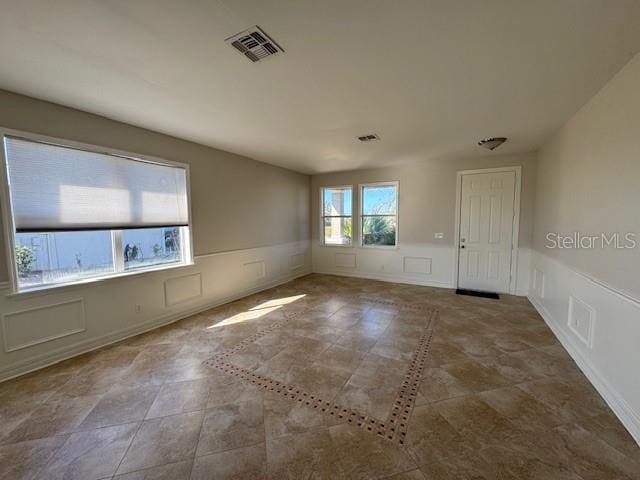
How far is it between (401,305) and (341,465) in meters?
3.06

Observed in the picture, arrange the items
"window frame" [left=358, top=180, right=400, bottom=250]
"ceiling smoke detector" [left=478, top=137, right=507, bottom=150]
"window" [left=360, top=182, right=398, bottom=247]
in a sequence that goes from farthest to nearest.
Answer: "window" [left=360, top=182, right=398, bottom=247] → "window frame" [left=358, top=180, right=400, bottom=250] → "ceiling smoke detector" [left=478, top=137, right=507, bottom=150]

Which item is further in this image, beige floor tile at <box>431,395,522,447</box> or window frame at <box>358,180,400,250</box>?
window frame at <box>358,180,400,250</box>

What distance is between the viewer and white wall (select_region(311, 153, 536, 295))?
4.68m

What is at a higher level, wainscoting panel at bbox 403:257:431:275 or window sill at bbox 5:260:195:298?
window sill at bbox 5:260:195:298

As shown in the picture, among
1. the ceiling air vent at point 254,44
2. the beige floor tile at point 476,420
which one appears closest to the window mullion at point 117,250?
the ceiling air vent at point 254,44

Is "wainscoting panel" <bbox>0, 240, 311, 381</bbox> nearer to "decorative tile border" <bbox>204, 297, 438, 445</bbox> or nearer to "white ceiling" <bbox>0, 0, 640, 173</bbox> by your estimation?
"decorative tile border" <bbox>204, 297, 438, 445</bbox>

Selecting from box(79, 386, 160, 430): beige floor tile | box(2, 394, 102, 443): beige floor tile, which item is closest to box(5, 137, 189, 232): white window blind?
box(2, 394, 102, 443): beige floor tile

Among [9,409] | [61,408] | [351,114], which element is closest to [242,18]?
[351,114]

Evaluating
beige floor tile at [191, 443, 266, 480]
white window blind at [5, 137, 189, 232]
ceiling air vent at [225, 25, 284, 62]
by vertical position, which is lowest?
beige floor tile at [191, 443, 266, 480]

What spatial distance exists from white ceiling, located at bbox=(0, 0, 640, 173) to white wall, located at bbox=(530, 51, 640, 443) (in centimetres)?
30

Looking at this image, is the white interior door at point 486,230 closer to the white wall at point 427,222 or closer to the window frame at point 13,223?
the white wall at point 427,222

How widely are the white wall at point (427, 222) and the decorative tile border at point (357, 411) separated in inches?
108

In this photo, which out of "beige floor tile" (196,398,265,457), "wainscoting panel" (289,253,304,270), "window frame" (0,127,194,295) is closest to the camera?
"beige floor tile" (196,398,265,457)

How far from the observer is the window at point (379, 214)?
5.89 metres
